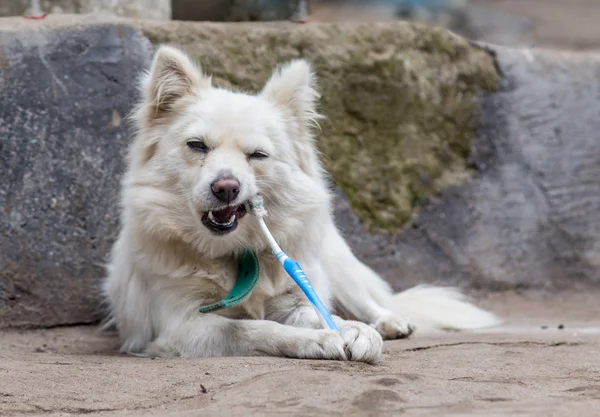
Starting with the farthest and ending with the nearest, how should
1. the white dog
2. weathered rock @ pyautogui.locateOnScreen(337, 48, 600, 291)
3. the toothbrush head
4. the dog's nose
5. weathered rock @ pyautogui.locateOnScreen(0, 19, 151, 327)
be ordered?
weathered rock @ pyautogui.locateOnScreen(337, 48, 600, 291) < weathered rock @ pyautogui.locateOnScreen(0, 19, 151, 327) < the toothbrush head < the white dog < the dog's nose

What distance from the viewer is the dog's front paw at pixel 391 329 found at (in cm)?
513

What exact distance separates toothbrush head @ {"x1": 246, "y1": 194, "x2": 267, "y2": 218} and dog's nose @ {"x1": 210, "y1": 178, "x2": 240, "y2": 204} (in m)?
0.21

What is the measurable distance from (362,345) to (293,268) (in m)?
0.58

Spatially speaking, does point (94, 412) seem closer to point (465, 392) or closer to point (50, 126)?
point (465, 392)

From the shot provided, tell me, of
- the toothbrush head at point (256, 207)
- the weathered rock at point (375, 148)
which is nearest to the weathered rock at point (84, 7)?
the weathered rock at point (375, 148)

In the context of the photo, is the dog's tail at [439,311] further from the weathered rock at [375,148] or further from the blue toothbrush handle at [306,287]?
the blue toothbrush handle at [306,287]

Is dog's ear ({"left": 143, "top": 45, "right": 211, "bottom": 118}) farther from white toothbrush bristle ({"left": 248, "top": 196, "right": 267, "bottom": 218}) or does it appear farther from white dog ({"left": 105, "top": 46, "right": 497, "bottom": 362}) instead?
white toothbrush bristle ({"left": 248, "top": 196, "right": 267, "bottom": 218})

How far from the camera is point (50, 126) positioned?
5617mm

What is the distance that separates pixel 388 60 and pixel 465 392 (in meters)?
3.87

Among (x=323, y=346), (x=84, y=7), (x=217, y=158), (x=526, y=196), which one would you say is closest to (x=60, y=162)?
(x=84, y=7)

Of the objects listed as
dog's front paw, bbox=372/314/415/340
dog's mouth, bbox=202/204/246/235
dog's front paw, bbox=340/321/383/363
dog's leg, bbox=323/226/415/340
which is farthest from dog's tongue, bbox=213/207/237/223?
dog's front paw, bbox=372/314/415/340

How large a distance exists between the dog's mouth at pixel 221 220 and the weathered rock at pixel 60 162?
1603 millimetres

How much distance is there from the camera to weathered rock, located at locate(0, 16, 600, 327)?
557 centimetres

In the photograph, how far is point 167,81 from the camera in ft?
15.5
